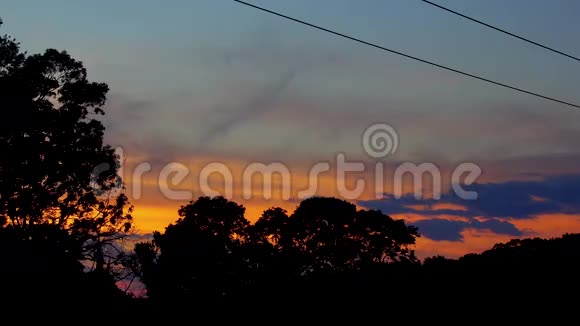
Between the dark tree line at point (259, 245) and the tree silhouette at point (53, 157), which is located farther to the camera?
the dark tree line at point (259, 245)

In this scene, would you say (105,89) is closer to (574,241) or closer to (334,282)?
(334,282)

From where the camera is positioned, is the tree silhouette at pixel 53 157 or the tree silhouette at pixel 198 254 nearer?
the tree silhouette at pixel 53 157

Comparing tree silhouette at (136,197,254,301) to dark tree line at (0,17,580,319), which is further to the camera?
tree silhouette at (136,197,254,301)

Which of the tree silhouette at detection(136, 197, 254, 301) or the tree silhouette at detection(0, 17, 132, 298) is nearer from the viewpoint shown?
the tree silhouette at detection(0, 17, 132, 298)

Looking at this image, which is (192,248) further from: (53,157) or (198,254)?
(53,157)

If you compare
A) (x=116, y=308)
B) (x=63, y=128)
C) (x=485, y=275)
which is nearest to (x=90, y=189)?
(x=63, y=128)

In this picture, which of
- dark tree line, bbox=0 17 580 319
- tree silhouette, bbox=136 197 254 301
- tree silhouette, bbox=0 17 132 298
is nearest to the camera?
dark tree line, bbox=0 17 580 319

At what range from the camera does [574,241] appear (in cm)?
2642

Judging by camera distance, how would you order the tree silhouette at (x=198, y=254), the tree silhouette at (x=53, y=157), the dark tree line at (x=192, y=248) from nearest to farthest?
the dark tree line at (x=192, y=248), the tree silhouette at (x=53, y=157), the tree silhouette at (x=198, y=254)

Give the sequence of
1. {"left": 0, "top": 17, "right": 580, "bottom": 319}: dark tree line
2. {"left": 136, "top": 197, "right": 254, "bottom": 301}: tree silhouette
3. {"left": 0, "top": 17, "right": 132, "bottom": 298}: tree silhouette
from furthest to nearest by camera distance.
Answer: {"left": 136, "top": 197, "right": 254, "bottom": 301}: tree silhouette, {"left": 0, "top": 17, "right": 132, "bottom": 298}: tree silhouette, {"left": 0, "top": 17, "right": 580, "bottom": 319}: dark tree line

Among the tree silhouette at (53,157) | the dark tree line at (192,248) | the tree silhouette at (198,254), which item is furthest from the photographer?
the tree silhouette at (198,254)

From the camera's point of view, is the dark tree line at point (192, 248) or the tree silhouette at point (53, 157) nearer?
the dark tree line at point (192, 248)

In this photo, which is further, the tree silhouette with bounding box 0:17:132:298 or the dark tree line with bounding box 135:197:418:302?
the dark tree line with bounding box 135:197:418:302

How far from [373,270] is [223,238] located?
30215 mm
